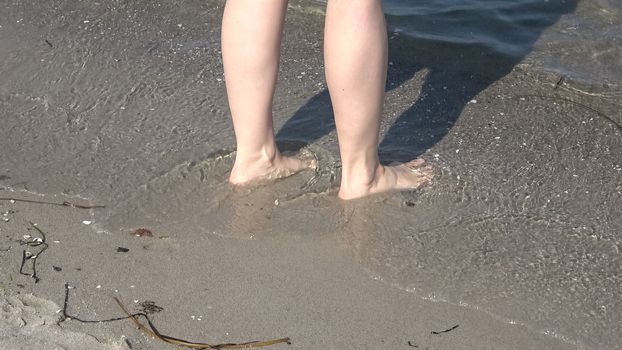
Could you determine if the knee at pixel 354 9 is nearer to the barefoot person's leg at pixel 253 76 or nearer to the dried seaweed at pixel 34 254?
the barefoot person's leg at pixel 253 76

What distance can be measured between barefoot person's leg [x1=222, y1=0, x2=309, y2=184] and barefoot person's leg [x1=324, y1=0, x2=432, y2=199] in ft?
0.61

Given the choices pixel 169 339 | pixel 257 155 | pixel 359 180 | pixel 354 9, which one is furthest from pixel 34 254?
pixel 354 9

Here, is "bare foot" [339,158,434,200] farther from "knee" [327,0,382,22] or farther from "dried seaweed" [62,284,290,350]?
"dried seaweed" [62,284,290,350]

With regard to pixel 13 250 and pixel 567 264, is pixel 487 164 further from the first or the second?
pixel 13 250

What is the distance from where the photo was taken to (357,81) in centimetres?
285

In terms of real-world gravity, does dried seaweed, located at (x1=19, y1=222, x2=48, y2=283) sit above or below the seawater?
above

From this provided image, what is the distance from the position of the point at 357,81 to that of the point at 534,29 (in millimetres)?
2051

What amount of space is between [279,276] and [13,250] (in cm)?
74

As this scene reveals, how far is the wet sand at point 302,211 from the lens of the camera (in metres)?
2.61

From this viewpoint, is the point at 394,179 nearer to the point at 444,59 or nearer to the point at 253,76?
the point at 253,76

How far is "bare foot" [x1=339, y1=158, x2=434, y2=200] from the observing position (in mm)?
3129

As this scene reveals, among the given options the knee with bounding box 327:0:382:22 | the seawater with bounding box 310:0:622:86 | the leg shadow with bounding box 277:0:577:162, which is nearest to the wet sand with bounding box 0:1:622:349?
the leg shadow with bounding box 277:0:577:162

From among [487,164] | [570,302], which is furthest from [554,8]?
[570,302]

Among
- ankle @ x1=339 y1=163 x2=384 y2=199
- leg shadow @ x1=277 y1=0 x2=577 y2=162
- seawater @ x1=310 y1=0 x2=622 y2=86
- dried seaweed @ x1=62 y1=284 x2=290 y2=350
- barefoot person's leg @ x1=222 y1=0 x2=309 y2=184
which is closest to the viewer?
dried seaweed @ x1=62 y1=284 x2=290 y2=350
